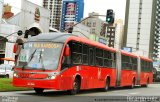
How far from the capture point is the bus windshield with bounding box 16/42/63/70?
63.3 feet

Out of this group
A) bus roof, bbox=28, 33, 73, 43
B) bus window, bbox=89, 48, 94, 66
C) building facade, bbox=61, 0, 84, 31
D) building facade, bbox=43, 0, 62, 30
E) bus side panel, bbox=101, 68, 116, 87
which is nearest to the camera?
bus roof, bbox=28, 33, 73, 43

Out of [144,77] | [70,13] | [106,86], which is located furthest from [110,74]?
[70,13]

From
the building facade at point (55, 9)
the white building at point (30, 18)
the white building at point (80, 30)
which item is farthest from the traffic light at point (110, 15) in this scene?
the building facade at point (55, 9)

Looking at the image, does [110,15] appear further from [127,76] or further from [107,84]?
[107,84]

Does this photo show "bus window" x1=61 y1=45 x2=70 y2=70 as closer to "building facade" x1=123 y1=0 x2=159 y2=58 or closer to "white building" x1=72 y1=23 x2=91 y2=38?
"white building" x1=72 y1=23 x2=91 y2=38

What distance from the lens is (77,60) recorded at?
21438 mm

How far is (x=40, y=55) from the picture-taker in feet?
64.2

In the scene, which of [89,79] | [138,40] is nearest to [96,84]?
[89,79]

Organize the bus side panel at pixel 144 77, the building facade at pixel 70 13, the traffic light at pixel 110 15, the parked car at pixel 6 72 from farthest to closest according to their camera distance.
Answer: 1. the building facade at pixel 70 13
2. the parked car at pixel 6 72
3. the bus side panel at pixel 144 77
4. the traffic light at pixel 110 15

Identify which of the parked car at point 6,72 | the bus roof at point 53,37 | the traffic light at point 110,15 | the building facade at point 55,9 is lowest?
the parked car at point 6,72

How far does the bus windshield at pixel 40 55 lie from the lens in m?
19.3

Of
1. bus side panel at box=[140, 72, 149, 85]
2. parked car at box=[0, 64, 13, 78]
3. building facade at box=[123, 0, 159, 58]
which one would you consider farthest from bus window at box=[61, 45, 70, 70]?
building facade at box=[123, 0, 159, 58]

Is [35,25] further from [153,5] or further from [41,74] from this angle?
[153,5]

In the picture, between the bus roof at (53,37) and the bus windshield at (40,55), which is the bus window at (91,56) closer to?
the bus roof at (53,37)
